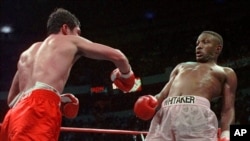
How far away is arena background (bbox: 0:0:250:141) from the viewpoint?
12125mm

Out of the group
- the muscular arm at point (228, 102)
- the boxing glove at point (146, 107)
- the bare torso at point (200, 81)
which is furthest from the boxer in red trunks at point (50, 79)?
the muscular arm at point (228, 102)

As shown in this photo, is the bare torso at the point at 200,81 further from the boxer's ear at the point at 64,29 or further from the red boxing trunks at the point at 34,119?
the red boxing trunks at the point at 34,119

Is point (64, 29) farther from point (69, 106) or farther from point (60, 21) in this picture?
point (69, 106)

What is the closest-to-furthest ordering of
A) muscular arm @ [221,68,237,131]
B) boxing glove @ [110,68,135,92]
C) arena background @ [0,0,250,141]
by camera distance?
boxing glove @ [110,68,135,92]
muscular arm @ [221,68,237,131]
arena background @ [0,0,250,141]

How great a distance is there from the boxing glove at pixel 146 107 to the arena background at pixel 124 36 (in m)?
9.02

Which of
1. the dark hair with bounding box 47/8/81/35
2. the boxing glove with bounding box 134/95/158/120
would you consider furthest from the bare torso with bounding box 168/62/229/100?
the dark hair with bounding box 47/8/81/35

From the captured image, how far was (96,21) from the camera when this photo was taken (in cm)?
1402

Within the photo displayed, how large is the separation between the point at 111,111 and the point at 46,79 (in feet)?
36.1

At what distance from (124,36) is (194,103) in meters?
11.6

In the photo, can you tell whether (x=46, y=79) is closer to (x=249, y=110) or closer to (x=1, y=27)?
(x=249, y=110)

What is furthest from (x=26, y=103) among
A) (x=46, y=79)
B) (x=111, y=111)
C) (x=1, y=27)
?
(x=1, y=27)

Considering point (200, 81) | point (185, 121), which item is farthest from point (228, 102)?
point (185, 121)

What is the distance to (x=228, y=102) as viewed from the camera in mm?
2402

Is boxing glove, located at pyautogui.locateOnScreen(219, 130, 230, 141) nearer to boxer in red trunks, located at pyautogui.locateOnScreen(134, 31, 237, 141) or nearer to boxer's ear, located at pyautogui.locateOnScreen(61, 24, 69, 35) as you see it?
boxer in red trunks, located at pyautogui.locateOnScreen(134, 31, 237, 141)
